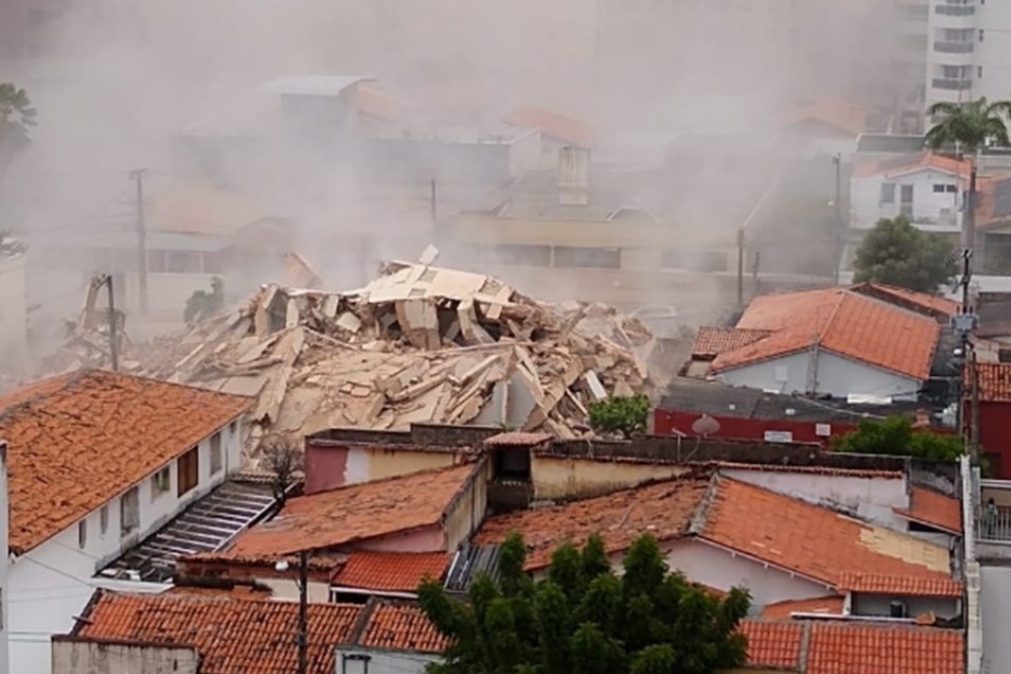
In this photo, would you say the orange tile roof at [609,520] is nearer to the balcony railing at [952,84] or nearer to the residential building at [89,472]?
the residential building at [89,472]

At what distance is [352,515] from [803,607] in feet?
14.3

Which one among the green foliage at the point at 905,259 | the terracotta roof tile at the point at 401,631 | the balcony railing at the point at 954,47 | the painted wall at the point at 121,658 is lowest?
the painted wall at the point at 121,658

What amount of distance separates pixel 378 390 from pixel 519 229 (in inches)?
→ 656

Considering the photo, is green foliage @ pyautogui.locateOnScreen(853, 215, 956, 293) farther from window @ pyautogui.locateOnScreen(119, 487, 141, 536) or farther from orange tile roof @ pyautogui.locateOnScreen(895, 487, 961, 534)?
window @ pyautogui.locateOnScreen(119, 487, 141, 536)

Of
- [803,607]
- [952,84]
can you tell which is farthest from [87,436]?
[952,84]

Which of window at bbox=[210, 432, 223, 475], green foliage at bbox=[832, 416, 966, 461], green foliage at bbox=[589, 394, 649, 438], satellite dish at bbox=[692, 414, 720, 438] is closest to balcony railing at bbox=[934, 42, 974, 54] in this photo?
green foliage at bbox=[589, 394, 649, 438]

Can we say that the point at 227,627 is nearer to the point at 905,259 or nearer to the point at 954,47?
the point at 905,259

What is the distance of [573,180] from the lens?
4888 cm

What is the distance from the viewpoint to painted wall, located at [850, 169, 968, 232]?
44406mm

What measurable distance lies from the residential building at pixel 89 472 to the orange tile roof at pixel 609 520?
3212 millimetres

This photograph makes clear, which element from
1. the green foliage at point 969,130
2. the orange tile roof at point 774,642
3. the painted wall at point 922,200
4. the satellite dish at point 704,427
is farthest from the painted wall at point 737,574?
the green foliage at point 969,130

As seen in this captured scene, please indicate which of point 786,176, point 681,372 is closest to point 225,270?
point 786,176

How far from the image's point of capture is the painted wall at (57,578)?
66.6ft

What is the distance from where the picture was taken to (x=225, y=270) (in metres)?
46.1
